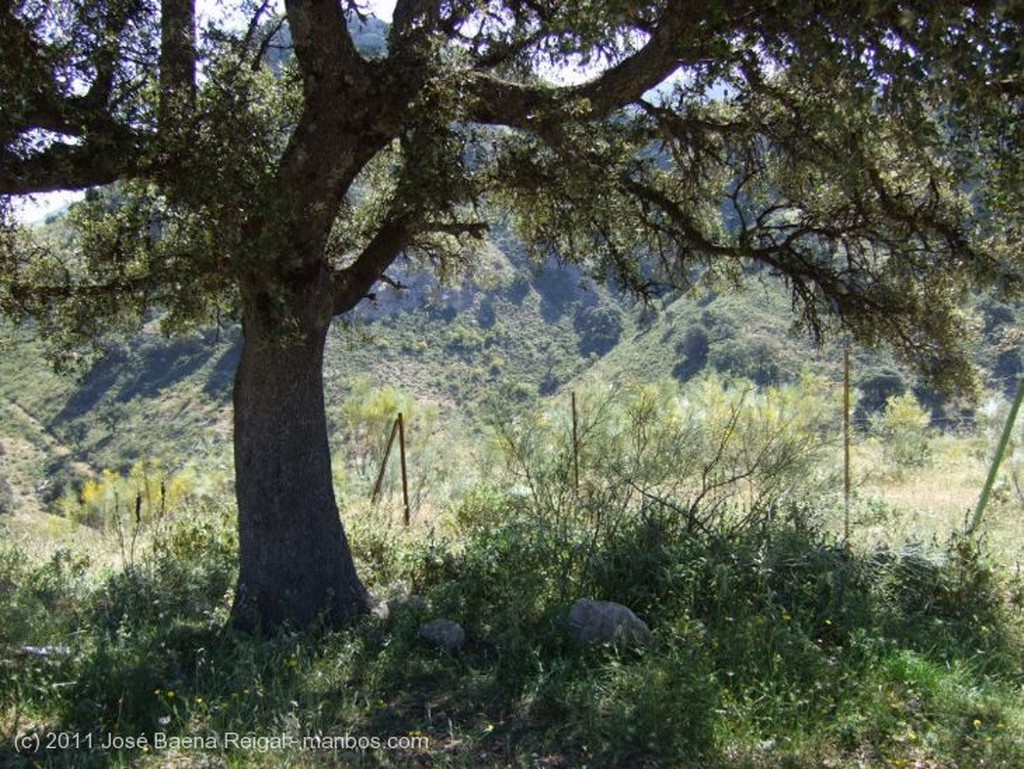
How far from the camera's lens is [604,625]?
5508 millimetres

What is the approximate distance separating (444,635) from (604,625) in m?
1.13

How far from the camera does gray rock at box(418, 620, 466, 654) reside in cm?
579

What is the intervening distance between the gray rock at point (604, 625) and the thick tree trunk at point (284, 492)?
176 cm

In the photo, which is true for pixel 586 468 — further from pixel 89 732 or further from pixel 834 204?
pixel 89 732

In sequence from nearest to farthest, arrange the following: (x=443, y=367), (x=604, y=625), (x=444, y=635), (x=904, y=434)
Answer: (x=604, y=625), (x=444, y=635), (x=904, y=434), (x=443, y=367)

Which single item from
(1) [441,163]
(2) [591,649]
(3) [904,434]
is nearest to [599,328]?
(3) [904,434]

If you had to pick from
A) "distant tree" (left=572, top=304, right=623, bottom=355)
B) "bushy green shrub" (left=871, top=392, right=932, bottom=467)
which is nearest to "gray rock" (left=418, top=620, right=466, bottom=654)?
"bushy green shrub" (left=871, top=392, right=932, bottom=467)

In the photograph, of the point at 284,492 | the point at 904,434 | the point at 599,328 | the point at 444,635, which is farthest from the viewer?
the point at 599,328

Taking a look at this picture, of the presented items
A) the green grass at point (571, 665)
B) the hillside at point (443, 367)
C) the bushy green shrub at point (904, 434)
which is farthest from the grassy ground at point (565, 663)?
the hillside at point (443, 367)

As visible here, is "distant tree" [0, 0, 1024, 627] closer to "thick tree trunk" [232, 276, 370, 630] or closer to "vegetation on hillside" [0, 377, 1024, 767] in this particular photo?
"thick tree trunk" [232, 276, 370, 630]

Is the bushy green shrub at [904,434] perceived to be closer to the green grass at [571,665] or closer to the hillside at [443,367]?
the hillside at [443,367]

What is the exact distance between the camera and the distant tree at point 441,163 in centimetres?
485

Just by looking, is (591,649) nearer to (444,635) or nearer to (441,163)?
(444,635)

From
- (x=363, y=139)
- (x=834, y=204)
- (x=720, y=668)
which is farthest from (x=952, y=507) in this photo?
(x=363, y=139)
